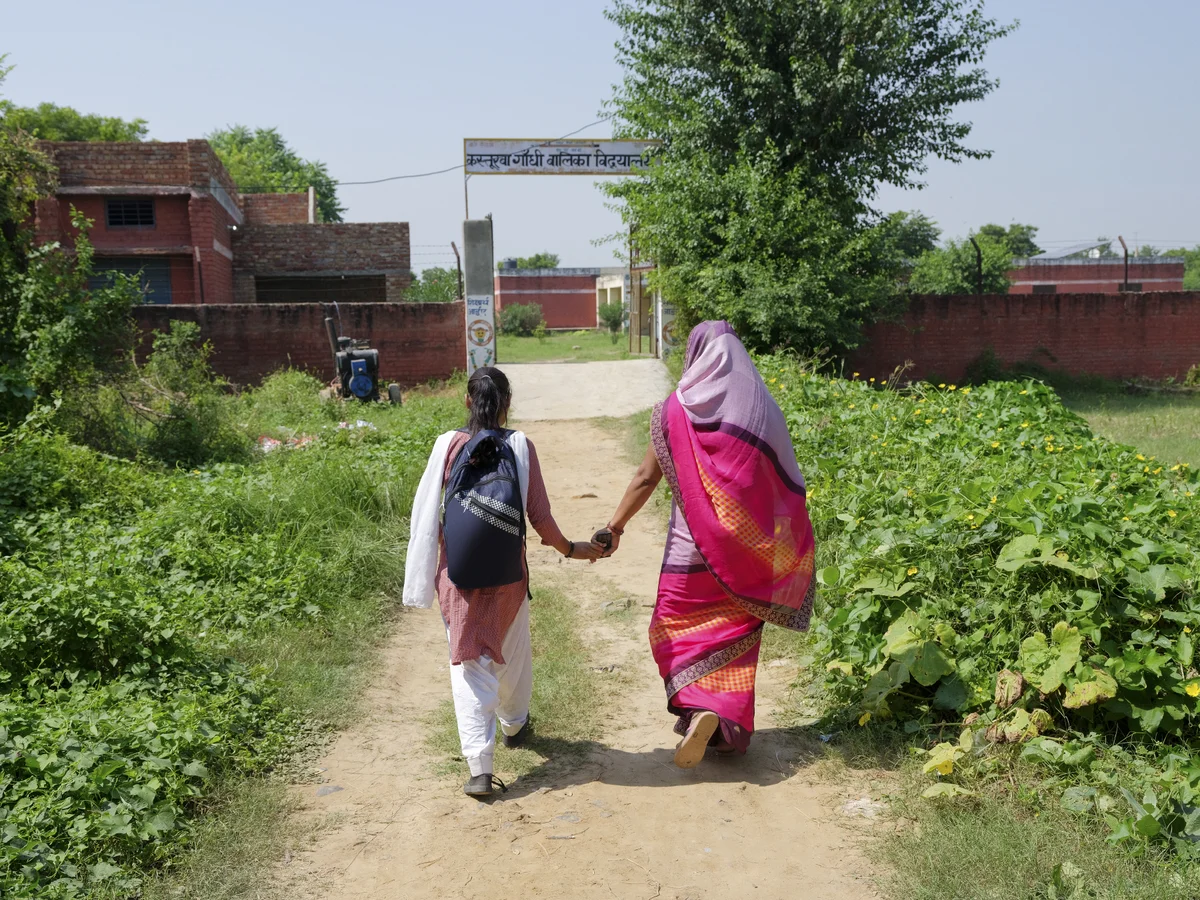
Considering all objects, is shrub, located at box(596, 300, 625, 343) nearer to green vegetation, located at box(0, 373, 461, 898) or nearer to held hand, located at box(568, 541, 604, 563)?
green vegetation, located at box(0, 373, 461, 898)

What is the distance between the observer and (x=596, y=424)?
14.0 metres

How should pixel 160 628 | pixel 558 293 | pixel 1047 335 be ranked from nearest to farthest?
pixel 160 628 → pixel 1047 335 → pixel 558 293

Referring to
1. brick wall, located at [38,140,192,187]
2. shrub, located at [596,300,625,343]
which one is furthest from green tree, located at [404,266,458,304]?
shrub, located at [596,300,625,343]

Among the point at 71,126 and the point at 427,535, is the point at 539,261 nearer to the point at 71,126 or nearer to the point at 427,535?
the point at 71,126

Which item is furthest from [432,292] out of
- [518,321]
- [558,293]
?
[558,293]

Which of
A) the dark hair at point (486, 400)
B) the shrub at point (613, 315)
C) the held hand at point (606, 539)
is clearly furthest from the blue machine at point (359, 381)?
the shrub at point (613, 315)

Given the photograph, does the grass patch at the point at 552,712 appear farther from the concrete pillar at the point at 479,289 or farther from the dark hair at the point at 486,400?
the concrete pillar at the point at 479,289

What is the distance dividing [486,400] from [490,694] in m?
1.14

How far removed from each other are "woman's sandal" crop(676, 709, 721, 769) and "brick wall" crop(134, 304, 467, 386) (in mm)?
14132

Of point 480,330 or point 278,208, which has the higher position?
point 278,208

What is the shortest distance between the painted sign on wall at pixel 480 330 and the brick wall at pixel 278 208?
639 inches

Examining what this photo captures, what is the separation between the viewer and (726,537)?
12.9 ft

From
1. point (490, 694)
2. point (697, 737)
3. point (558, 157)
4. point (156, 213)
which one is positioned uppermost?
point (558, 157)

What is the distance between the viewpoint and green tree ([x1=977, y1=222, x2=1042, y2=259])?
5446 cm
